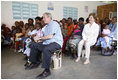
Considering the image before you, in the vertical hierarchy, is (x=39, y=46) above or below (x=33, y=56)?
above

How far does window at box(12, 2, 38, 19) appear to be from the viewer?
14.3ft

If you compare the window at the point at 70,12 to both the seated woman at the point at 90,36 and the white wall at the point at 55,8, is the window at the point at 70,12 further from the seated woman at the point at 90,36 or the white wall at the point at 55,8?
the seated woman at the point at 90,36

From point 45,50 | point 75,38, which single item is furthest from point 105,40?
point 45,50

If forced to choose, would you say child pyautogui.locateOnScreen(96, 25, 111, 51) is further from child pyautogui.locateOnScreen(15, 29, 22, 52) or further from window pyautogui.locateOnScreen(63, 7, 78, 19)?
window pyautogui.locateOnScreen(63, 7, 78, 19)

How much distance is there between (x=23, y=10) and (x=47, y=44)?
284 cm

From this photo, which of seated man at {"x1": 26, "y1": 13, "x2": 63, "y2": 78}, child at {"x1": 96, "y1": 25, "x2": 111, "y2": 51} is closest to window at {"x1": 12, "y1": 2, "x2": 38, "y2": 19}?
seated man at {"x1": 26, "y1": 13, "x2": 63, "y2": 78}

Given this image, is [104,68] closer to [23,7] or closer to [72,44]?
[72,44]

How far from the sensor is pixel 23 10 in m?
4.52

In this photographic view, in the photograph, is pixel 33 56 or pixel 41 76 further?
pixel 33 56

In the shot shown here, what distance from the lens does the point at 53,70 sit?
2.22 m

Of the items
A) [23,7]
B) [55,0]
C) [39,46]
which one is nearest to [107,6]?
[55,0]

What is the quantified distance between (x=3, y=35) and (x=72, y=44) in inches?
106

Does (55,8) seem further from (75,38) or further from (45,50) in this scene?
(45,50)

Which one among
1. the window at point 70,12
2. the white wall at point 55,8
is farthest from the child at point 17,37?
the window at point 70,12
